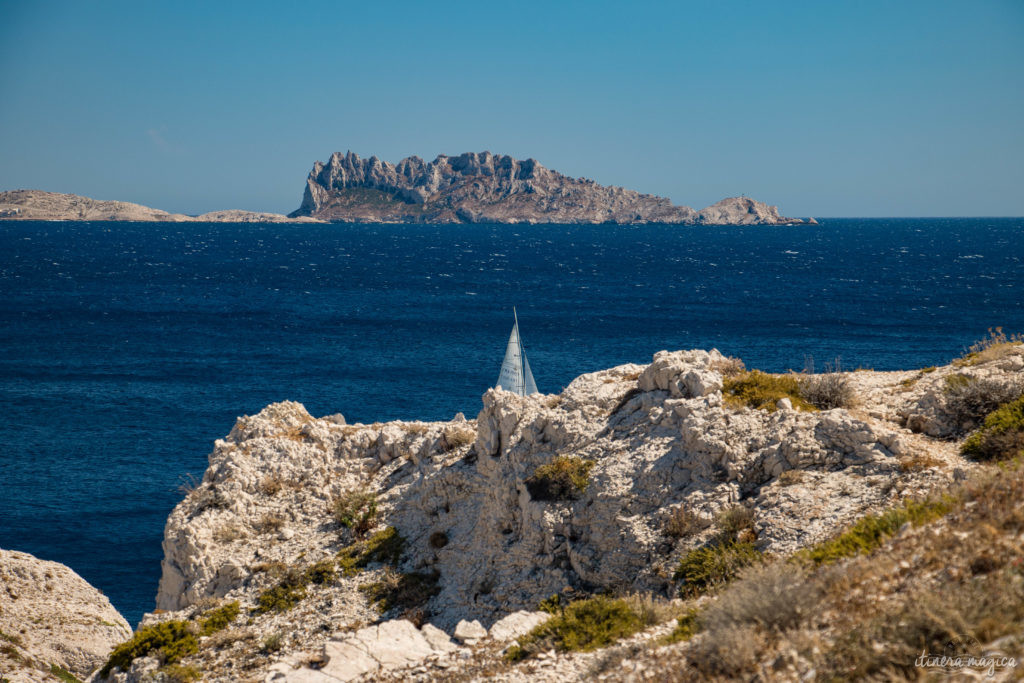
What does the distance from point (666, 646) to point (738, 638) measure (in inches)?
81.9

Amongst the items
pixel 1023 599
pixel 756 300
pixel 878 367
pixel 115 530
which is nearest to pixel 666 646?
pixel 1023 599

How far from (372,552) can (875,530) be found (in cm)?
1282

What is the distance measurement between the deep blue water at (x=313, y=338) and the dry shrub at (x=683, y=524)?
81.0ft

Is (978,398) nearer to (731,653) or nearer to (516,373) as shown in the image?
(731,653)

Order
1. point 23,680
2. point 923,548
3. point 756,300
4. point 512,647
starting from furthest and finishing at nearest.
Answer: point 756,300, point 23,680, point 512,647, point 923,548

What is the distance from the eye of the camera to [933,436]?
1532 cm

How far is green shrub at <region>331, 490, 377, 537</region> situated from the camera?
2028 cm

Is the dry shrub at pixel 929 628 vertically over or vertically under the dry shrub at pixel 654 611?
over

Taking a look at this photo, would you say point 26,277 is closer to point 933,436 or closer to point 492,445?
point 492,445

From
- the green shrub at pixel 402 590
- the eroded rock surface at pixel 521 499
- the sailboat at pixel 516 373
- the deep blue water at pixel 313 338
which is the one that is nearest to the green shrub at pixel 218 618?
the eroded rock surface at pixel 521 499

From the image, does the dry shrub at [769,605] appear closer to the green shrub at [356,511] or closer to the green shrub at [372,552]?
the green shrub at [372,552]

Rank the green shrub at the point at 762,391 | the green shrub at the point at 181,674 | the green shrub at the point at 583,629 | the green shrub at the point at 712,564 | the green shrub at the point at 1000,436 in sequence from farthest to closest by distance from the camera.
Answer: the green shrub at the point at 762,391, the green shrub at the point at 181,674, the green shrub at the point at 1000,436, the green shrub at the point at 712,564, the green shrub at the point at 583,629

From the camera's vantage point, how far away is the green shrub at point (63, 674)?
2003 centimetres

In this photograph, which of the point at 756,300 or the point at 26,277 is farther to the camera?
the point at 26,277
